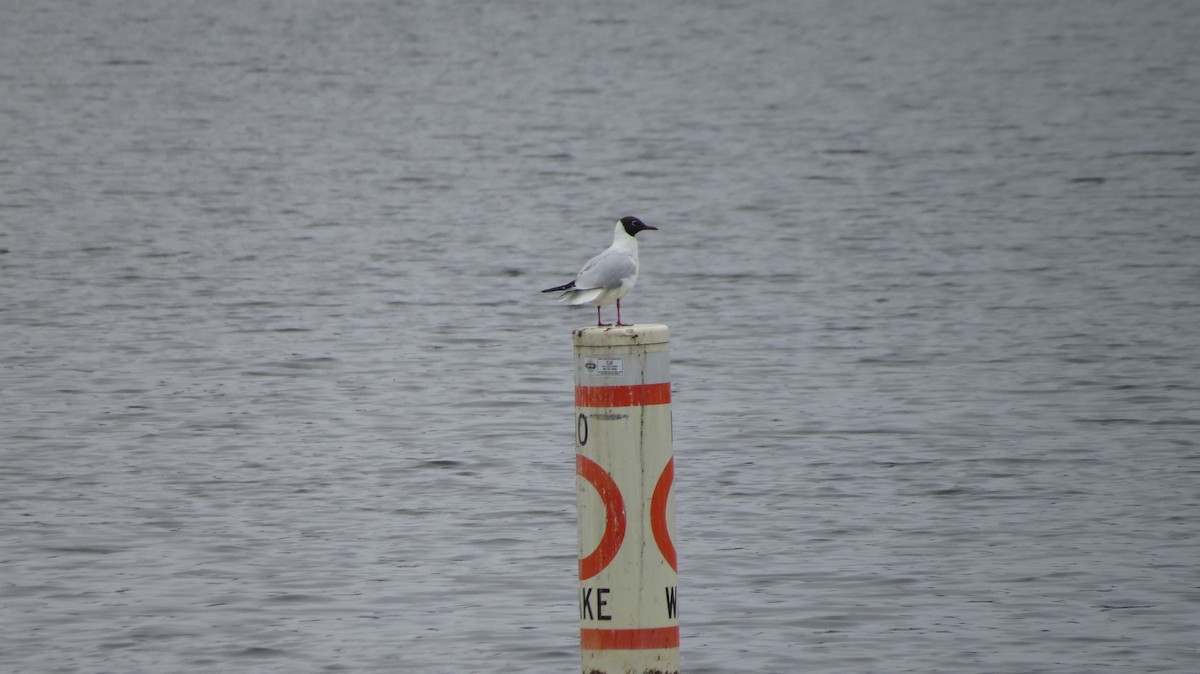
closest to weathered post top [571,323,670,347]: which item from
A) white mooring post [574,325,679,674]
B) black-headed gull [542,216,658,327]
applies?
white mooring post [574,325,679,674]

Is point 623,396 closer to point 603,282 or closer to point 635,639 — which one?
point 635,639

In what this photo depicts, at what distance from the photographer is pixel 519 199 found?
31.3m

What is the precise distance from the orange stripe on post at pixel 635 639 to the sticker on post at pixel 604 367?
959mm

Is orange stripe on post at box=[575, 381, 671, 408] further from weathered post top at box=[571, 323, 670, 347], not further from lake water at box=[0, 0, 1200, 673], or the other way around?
lake water at box=[0, 0, 1200, 673]

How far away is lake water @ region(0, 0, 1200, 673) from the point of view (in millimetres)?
9758

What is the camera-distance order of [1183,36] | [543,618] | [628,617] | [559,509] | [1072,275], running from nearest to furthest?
[628,617] < [543,618] < [559,509] < [1072,275] < [1183,36]

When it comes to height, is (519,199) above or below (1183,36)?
below

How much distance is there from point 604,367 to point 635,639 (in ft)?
3.34

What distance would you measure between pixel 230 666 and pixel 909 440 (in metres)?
6.88

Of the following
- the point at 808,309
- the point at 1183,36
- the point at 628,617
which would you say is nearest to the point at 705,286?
the point at 808,309

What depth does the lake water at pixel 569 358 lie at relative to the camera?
9758mm

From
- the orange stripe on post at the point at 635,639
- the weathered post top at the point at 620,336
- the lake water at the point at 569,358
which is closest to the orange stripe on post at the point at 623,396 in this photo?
the weathered post top at the point at 620,336

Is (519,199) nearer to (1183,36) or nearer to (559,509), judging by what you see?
(559,509)

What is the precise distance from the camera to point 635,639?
717cm
